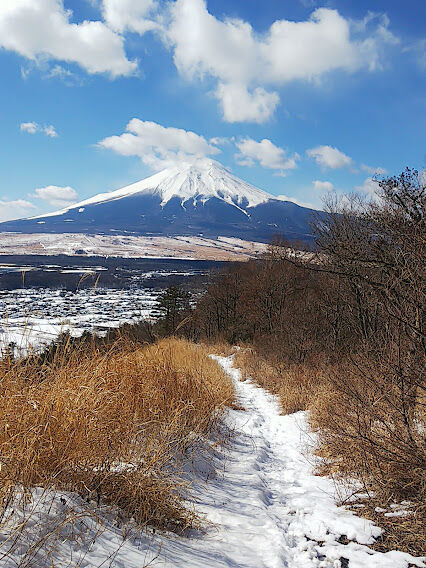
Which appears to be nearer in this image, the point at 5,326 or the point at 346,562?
the point at 346,562

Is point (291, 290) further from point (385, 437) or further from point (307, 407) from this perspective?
point (385, 437)

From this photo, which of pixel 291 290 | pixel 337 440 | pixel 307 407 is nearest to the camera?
pixel 337 440

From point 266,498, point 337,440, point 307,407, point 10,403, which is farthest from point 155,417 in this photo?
point 307,407

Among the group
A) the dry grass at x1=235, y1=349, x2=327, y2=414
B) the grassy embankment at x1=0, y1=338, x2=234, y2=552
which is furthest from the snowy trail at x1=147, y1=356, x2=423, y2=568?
the dry grass at x1=235, y1=349, x2=327, y2=414

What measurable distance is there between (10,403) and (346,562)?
230 cm

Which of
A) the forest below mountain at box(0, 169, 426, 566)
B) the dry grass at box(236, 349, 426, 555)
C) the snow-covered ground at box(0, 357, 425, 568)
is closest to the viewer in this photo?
the snow-covered ground at box(0, 357, 425, 568)

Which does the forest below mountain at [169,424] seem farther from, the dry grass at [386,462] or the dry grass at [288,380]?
the dry grass at [288,380]

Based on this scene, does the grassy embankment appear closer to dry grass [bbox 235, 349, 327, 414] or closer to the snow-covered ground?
the snow-covered ground

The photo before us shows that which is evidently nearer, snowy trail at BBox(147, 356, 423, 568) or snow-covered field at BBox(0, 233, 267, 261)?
snowy trail at BBox(147, 356, 423, 568)

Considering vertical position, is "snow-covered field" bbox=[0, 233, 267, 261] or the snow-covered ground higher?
"snow-covered field" bbox=[0, 233, 267, 261]

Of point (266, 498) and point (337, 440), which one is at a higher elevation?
point (337, 440)

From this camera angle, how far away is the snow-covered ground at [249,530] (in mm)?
1867

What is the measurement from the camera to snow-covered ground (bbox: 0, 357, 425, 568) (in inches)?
73.5

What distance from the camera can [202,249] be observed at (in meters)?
176
